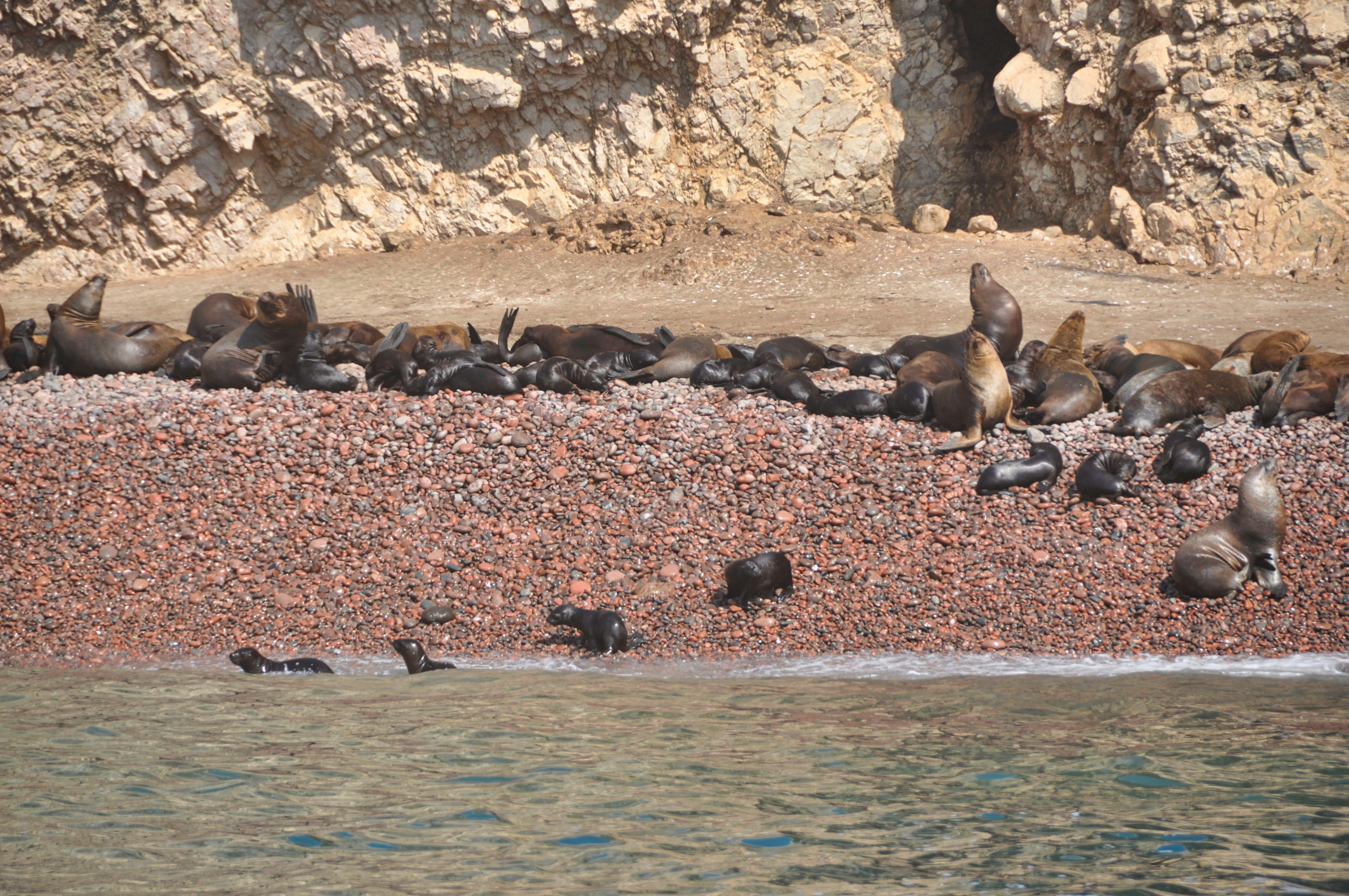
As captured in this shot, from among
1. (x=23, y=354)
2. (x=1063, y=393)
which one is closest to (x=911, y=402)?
(x=1063, y=393)

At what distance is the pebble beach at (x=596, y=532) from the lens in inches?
233

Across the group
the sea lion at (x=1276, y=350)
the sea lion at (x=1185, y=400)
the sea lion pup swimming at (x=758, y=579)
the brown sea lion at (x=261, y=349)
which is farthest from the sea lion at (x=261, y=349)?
the sea lion at (x=1276, y=350)

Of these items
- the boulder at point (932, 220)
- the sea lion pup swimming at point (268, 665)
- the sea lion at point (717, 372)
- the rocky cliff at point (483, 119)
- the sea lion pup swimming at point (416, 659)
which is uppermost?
the rocky cliff at point (483, 119)

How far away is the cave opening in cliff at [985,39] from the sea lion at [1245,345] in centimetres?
942

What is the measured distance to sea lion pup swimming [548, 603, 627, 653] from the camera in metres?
5.72

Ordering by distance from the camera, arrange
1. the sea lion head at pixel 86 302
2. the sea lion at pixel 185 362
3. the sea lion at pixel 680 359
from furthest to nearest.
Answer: the sea lion head at pixel 86 302 < the sea lion at pixel 185 362 < the sea lion at pixel 680 359

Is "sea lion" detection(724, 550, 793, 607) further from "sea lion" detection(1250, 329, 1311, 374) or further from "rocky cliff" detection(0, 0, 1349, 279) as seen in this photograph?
"rocky cliff" detection(0, 0, 1349, 279)

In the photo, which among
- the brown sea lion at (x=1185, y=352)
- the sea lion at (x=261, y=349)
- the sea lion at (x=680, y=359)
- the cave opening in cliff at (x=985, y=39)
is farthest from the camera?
the cave opening in cliff at (x=985, y=39)

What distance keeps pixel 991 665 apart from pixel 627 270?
34.9ft

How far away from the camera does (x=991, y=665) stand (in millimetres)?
5398

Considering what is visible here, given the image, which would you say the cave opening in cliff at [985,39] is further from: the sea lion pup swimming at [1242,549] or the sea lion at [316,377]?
the sea lion pup swimming at [1242,549]

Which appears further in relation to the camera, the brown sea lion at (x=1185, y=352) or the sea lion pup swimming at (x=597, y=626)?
the brown sea lion at (x=1185, y=352)

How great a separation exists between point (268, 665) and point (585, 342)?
5.34 m

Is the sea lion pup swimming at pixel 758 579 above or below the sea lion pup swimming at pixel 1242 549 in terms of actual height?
below
